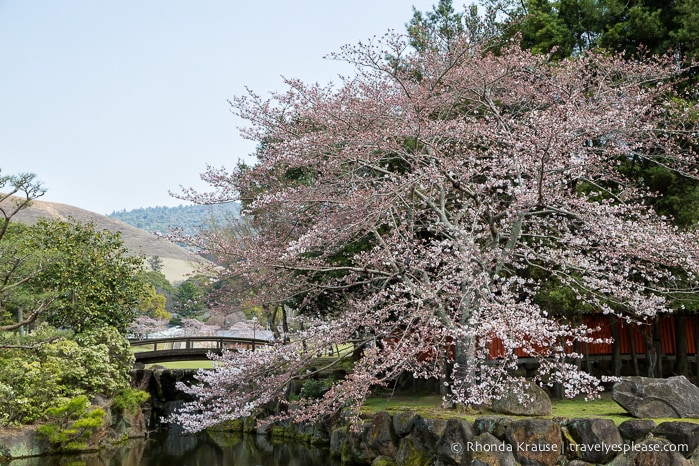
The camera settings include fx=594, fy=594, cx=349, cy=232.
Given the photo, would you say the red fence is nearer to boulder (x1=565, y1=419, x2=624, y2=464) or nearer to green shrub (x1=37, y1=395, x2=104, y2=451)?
boulder (x1=565, y1=419, x2=624, y2=464)

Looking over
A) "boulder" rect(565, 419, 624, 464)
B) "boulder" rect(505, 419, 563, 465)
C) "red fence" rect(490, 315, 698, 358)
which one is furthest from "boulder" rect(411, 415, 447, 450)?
"red fence" rect(490, 315, 698, 358)

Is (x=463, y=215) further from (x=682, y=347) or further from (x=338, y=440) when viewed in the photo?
(x=682, y=347)

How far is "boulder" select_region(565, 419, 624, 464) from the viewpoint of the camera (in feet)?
25.8

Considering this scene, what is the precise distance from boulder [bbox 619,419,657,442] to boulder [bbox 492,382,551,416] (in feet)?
5.36

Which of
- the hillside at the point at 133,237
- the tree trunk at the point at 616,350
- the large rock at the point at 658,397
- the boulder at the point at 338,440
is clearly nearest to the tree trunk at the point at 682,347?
the tree trunk at the point at 616,350

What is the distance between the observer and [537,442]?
8391 mm

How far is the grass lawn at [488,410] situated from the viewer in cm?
925

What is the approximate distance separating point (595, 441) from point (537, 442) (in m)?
0.79

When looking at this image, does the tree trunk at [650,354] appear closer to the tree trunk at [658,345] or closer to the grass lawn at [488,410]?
the tree trunk at [658,345]

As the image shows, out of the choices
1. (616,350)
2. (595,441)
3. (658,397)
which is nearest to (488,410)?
(595,441)

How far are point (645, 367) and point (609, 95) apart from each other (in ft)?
22.5

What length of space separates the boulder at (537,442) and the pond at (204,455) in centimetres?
500

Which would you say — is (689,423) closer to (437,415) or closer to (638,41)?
(437,415)

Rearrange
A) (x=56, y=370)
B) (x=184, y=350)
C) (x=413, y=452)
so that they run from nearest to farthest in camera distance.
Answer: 1. (x=413, y=452)
2. (x=56, y=370)
3. (x=184, y=350)
